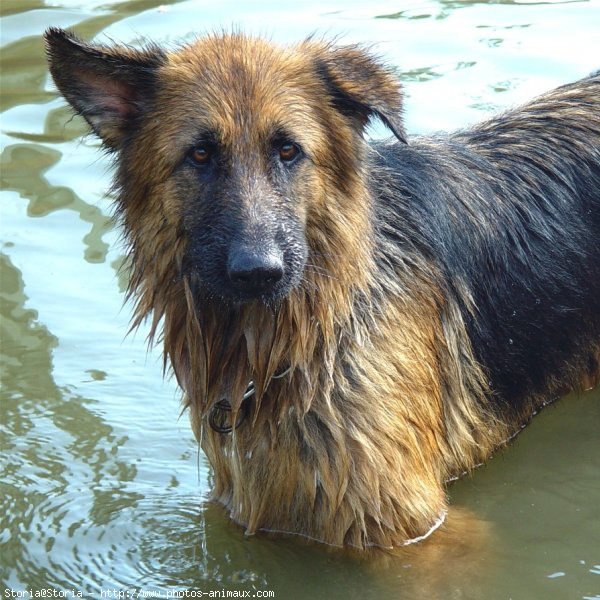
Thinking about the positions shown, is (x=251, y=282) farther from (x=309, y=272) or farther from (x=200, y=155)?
(x=200, y=155)

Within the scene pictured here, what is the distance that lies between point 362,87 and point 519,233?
1.29m

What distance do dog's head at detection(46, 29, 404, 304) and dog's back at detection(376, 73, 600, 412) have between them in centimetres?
59

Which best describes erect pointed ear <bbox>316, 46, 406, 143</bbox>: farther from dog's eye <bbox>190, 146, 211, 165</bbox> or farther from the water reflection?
the water reflection

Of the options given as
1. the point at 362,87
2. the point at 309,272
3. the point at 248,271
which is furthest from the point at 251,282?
the point at 362,87

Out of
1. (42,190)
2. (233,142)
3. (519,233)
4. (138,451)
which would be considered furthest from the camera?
(42,190)

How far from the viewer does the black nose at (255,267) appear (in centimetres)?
451

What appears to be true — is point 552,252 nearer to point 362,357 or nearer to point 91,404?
point 362,357

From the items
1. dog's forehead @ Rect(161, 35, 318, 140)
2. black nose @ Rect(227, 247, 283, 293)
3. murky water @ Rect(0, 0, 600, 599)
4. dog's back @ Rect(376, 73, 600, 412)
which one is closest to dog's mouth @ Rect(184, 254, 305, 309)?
black nose @ Rect(227, 247, 283, 293)

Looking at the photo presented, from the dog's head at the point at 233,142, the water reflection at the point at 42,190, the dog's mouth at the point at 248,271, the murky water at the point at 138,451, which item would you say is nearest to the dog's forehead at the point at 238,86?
the dog's head at the point at 233,142

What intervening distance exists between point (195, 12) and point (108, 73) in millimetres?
6172

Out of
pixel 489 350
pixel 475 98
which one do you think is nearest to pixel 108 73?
pixel 489 350

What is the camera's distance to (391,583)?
518 cm

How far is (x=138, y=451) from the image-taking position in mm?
6191

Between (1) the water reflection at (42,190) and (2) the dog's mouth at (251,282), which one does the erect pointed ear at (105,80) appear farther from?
(1) the water reflection at (42,190)
